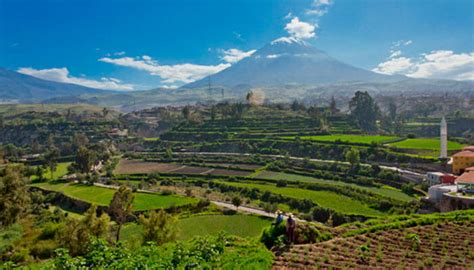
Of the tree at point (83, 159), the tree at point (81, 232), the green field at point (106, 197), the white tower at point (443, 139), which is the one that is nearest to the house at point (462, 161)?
the white tower at point (443, 139)

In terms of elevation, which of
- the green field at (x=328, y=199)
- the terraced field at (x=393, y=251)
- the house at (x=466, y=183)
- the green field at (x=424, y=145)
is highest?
the terraced field at (x=393, y=251)

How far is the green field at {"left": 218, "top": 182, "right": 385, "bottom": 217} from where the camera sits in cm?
2595

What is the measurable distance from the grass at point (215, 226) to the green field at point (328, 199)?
615cm

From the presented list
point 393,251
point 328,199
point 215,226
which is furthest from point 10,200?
point 328,199

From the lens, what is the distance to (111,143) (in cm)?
6681

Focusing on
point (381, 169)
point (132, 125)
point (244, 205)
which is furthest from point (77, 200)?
point (132, 125)

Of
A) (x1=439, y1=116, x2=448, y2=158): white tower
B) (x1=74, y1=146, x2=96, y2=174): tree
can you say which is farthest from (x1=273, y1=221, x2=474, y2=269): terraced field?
(x1=74, y1=146, x2=96, y2=174): tree

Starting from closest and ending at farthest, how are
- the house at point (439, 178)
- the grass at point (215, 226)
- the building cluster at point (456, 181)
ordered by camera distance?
the building cluster at point (456, 181)
the grass at point (215, 226)
the house at point (439, 178)

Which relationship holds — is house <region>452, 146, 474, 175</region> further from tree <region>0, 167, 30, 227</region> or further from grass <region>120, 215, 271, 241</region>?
tree <region>0, 167, 30, 227</region>

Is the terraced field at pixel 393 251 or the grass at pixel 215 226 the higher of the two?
the terraced field at pixel 393 251

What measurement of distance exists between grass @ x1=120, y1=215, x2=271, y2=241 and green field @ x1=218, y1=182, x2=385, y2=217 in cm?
615

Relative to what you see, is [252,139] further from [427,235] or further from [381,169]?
[427,235]

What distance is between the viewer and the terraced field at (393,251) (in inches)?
297

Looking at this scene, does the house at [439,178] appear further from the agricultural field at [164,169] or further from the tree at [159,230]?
the tree at [159,230]
